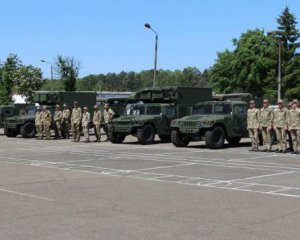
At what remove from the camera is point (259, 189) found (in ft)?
Answer: 34.3

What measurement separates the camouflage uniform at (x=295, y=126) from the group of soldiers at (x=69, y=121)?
31.1ft

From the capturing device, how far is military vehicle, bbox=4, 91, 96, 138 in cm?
3027

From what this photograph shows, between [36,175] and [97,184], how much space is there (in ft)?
7.04

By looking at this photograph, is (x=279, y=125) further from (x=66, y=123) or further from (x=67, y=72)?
(x=67, y=72)

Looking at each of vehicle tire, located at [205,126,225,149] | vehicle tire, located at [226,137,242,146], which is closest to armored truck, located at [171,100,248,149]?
vehicle tire, located at [205,126,225,149]

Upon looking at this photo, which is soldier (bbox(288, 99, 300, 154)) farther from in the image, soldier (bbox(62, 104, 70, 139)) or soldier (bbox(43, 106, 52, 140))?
soldier (bbox(43, 106, 52, 140))

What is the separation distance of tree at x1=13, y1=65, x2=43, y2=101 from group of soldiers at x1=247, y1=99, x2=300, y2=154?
55.7m

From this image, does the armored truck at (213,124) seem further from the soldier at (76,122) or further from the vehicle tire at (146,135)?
the soldier at (76,122)

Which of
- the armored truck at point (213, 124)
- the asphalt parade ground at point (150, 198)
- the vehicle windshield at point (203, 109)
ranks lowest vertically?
the asphalt parade ground at point (150, 198)

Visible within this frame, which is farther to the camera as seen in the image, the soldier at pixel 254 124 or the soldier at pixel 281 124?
the soldier at pixel 254 124

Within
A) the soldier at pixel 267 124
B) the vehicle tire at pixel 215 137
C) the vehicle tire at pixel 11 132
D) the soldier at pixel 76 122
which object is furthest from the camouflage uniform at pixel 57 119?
the soldier at pixel 267 124

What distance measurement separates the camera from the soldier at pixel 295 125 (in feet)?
59.5

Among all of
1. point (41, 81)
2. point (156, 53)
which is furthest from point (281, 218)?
point (41, 81)

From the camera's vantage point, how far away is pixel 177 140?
21.5 metres
